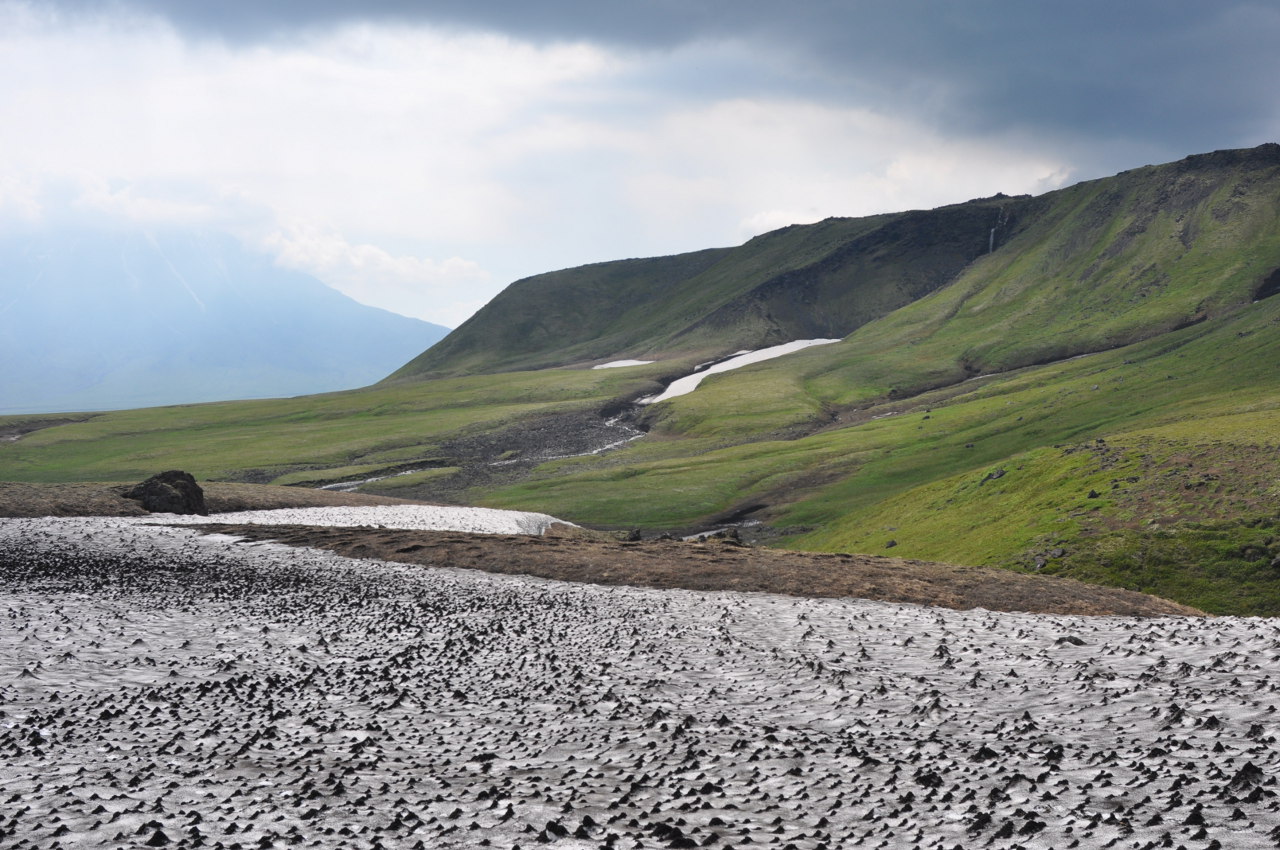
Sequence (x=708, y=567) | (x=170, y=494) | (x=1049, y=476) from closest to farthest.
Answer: (x=708, y=567), (x=1049, y=476), (x=170, y=494)

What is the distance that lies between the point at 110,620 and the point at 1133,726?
35.6 metres

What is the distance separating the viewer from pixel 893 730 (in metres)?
19.8

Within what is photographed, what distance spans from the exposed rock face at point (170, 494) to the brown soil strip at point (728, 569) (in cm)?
1422

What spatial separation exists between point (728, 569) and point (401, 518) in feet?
141

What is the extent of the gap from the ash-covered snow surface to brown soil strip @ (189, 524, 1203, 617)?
4019 mm

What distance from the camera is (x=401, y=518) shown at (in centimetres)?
7825

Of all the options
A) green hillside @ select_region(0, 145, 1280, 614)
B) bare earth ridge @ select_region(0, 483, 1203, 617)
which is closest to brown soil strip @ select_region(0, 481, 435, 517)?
bare earth ridge @ select_region(0, 483, 1203, 617)

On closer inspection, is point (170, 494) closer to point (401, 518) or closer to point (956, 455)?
point (401, 518)

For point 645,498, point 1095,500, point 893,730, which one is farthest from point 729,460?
point 893,730

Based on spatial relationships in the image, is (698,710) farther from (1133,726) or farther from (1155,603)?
(1155,603)

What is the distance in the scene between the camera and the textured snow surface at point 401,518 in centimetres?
7156

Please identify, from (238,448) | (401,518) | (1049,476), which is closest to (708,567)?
(1049,476)

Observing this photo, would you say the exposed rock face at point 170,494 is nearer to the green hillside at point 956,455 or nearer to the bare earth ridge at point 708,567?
the bare earth ridge at point 708,567

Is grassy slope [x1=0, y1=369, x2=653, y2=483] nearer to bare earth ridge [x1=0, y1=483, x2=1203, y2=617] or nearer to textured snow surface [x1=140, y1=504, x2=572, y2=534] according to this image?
textured snow surface [x1=140, y1=504, x2=572, y2=534]
